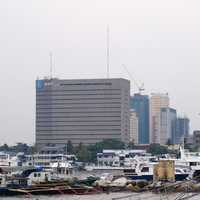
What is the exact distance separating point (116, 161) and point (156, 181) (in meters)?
97.8

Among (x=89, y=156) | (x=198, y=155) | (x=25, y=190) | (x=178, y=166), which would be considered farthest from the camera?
(x=89, y=156)

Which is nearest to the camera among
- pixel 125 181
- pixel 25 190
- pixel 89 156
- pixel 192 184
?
pixel 25 190

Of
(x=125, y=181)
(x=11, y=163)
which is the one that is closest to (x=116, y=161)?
(x=11, y=163)

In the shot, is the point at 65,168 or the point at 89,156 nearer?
the point at 65,168

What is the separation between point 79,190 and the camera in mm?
69688

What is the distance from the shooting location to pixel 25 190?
67.9 metres

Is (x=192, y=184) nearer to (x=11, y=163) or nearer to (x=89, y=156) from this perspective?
(x=11, y=163)

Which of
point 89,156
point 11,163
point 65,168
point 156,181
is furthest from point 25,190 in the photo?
point 89,156

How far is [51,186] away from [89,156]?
127692 millimetres

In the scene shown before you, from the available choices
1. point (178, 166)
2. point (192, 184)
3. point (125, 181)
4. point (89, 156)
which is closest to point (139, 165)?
point (178, 166)

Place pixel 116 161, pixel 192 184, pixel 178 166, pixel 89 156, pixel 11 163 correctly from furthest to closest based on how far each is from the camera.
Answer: pixel 89 156
pixel 116 161
pixel 11 163
pixel 178 166
pixel 192 184

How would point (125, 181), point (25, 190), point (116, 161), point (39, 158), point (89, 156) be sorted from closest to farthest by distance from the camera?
point (25, 190) → point (125, 181) → point (39, 158) → point (116, 161) → point (89, 156)

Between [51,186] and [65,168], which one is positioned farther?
[65,168]

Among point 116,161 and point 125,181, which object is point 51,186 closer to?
point 125,181
